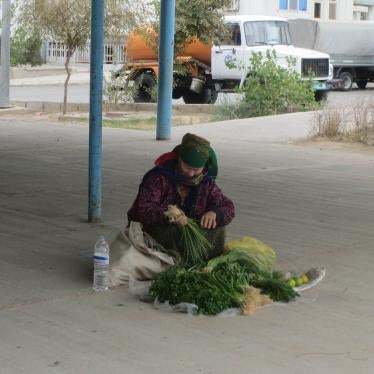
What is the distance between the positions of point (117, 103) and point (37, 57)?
69.6 feet

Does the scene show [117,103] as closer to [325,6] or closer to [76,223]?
[76,223]

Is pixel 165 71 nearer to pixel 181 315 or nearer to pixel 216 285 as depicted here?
pixel 216 285

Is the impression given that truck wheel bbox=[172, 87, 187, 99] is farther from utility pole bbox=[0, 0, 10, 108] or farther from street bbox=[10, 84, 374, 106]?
utility pole bbox=[0, 0, 10, 108]

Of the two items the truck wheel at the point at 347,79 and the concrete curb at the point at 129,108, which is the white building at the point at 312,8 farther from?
the concrete curb at the point at 129,108

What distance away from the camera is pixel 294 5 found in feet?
164

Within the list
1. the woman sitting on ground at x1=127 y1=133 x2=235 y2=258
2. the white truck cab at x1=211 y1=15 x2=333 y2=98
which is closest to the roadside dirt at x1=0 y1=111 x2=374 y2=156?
the white truck cab at x1=211 y1=15 x2=333 y2=98

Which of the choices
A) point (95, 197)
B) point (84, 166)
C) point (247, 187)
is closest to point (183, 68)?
point (84, 166)

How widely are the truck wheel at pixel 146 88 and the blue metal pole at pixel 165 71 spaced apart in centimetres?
931

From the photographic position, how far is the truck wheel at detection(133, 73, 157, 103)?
2614cm

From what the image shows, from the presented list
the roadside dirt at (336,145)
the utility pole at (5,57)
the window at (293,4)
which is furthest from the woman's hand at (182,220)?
the window at (293,4)

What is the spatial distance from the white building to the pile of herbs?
3958cm

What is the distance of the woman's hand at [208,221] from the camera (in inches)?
246

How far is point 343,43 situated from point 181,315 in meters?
31.8

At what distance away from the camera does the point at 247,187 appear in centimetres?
1114
